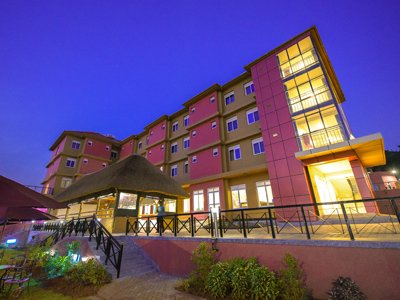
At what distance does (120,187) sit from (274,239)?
422 inches

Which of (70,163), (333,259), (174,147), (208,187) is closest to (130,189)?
(208,187)

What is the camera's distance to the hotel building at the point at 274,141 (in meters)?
13.2

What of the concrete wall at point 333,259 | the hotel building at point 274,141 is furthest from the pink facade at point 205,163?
the concrete wall at point 333,259

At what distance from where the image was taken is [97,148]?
32.5 metres

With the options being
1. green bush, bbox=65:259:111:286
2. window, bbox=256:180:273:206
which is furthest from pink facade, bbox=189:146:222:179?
green bush, bbox=65:259:111:286

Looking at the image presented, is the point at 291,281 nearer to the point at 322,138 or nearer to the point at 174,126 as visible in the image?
the point at 322,138

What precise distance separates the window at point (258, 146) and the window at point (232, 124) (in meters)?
2.84

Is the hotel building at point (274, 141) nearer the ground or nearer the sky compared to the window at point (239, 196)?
nearer the sky

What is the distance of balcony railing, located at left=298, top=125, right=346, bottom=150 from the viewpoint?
1313cm

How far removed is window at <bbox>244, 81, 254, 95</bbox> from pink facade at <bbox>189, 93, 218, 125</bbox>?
3.39 m

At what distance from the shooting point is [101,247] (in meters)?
9.41

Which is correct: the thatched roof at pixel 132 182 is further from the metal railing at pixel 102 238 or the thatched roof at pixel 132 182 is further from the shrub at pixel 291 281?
the shrub at pixel 291 281

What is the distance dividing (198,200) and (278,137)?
393 inches

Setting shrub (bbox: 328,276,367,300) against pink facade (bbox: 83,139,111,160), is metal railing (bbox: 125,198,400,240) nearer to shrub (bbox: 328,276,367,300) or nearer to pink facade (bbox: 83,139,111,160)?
shrub (bbox: 328,276,367,300)
